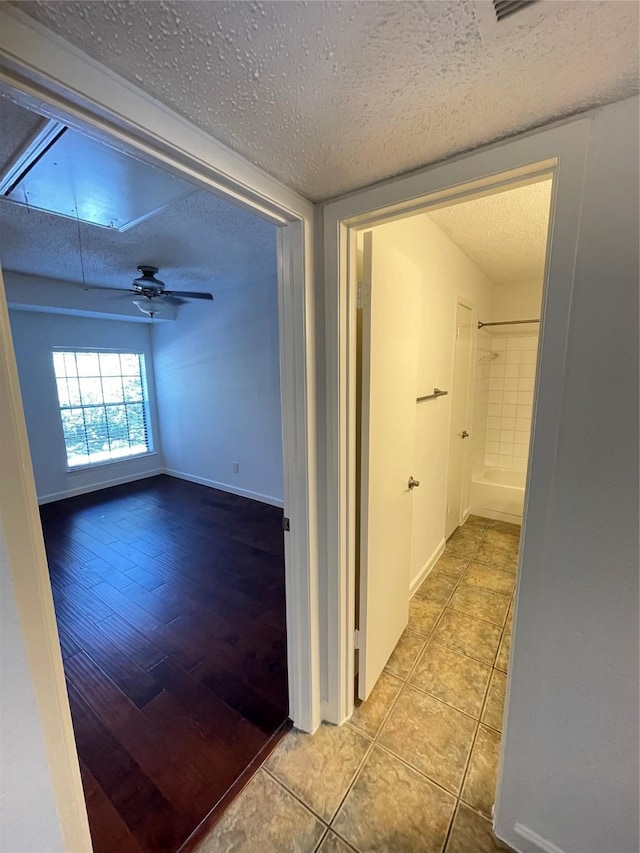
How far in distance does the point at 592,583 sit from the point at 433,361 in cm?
163

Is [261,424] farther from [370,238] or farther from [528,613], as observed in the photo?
[528,613]

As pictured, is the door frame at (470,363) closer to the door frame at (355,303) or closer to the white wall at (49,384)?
the door frame at (355,303)

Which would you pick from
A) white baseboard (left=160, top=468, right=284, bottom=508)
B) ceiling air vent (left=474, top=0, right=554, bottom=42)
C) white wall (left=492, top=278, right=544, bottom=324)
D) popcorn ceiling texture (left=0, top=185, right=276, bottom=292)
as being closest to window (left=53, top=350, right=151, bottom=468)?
white baseboard (left=160, top=468, right=284, bottom=508)

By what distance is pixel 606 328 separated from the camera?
0.82 m

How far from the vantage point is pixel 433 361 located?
7.52ft

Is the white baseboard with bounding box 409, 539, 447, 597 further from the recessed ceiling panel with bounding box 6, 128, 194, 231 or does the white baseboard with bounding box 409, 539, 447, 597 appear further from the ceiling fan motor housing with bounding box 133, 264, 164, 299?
the ceiling fan motor housing with bounding box 133, 264, 164, 299

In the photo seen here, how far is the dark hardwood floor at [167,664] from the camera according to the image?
4.15ft

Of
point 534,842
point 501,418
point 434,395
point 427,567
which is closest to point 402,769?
point 534,842

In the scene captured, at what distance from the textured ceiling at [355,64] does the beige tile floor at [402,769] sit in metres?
2.12

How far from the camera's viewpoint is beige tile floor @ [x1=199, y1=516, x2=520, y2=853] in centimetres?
114

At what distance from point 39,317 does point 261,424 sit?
9.32 ft

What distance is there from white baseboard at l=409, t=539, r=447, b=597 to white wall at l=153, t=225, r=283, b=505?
6.05ft

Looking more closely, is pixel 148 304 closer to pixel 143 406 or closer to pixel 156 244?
pixel 156 244

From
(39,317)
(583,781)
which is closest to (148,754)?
(583,781)
